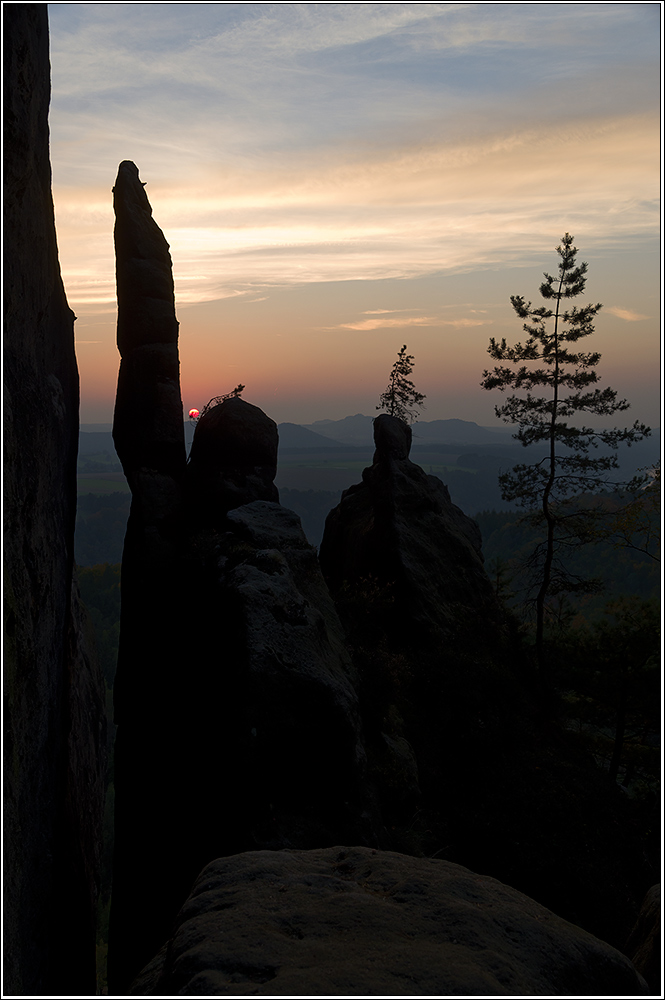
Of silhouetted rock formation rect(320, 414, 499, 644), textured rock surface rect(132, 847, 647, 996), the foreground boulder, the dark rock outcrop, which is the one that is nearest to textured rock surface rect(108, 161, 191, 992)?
the foreground boulder

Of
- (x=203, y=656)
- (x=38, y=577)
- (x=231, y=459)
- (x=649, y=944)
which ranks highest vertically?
(x=231, y=459)

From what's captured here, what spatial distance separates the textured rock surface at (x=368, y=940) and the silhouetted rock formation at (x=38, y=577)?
2905mm

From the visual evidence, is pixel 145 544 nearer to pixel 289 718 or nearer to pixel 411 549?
pixel 289 718

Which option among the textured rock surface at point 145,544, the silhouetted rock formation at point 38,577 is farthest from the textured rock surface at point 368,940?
the textured rock surface at point 145,544

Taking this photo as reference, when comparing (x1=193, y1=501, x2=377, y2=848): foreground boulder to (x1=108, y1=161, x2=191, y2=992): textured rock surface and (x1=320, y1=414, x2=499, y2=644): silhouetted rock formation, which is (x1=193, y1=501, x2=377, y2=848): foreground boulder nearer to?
(x1=108, y1=161, x2=191, y2=992): textured rock surface

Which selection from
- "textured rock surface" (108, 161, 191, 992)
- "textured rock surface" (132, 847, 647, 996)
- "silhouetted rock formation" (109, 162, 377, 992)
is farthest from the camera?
"textured rock surface" (108, 161, 191, 992)

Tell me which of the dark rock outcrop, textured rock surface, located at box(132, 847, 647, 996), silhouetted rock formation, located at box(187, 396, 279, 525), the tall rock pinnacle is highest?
the tall rock pinnacle

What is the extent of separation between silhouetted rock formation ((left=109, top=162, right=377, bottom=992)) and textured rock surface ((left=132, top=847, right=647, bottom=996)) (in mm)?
4871

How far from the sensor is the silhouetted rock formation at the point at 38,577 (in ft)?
23.1

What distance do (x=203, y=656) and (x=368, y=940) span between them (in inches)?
341

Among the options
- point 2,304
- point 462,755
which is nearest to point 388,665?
point 462,755

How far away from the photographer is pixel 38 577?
323 inches

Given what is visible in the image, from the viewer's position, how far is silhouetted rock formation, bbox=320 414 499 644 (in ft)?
75.3

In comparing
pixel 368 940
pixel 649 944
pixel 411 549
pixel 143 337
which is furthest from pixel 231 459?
pixel 649 944
